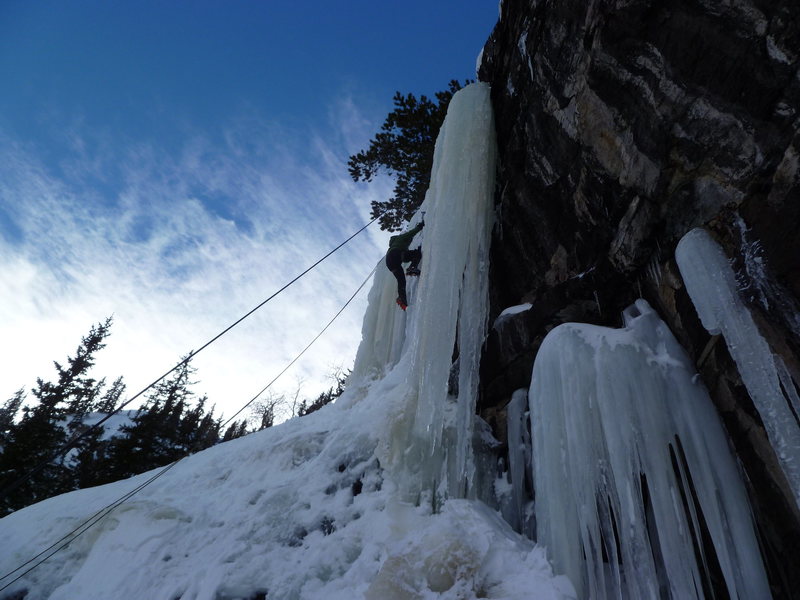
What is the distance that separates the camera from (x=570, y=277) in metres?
4.93

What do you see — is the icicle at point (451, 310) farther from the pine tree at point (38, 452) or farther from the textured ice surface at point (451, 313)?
the pine tree at point (38, 452)

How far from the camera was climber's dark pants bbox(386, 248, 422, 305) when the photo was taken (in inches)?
302

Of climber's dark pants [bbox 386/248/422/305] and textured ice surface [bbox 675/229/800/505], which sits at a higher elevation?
climber's dark pants [bbox 386/248/422/305]

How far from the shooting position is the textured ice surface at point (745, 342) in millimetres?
2293

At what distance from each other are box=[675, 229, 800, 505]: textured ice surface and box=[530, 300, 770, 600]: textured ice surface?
683 millimetres

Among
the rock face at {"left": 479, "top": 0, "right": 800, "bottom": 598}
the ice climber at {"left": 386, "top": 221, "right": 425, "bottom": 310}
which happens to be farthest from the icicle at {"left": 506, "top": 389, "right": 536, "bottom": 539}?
the ice climber at {"left": 386, "top": 221, "right": 425, "bottom": 310}

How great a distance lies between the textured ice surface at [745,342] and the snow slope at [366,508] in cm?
173

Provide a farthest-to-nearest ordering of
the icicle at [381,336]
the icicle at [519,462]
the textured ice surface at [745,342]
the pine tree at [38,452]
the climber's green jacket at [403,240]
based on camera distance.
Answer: the pine tree at [38,452] < the icicle at [381,336] < the climber's green jacket at [403,240] < the icicle at [519,462] < the textured ice surface at [745,342]

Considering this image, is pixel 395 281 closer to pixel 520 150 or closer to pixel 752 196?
pixel 520 150

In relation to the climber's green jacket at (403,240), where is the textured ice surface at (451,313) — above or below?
below

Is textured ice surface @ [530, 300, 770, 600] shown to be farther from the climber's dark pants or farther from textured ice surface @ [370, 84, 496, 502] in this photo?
the climber's dark pants

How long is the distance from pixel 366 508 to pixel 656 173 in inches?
183

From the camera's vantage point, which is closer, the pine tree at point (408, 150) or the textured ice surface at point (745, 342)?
the textured ice surface at point (745, 342)

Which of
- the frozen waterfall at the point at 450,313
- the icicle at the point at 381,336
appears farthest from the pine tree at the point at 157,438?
the frozen waterfall at the point at 450,313
